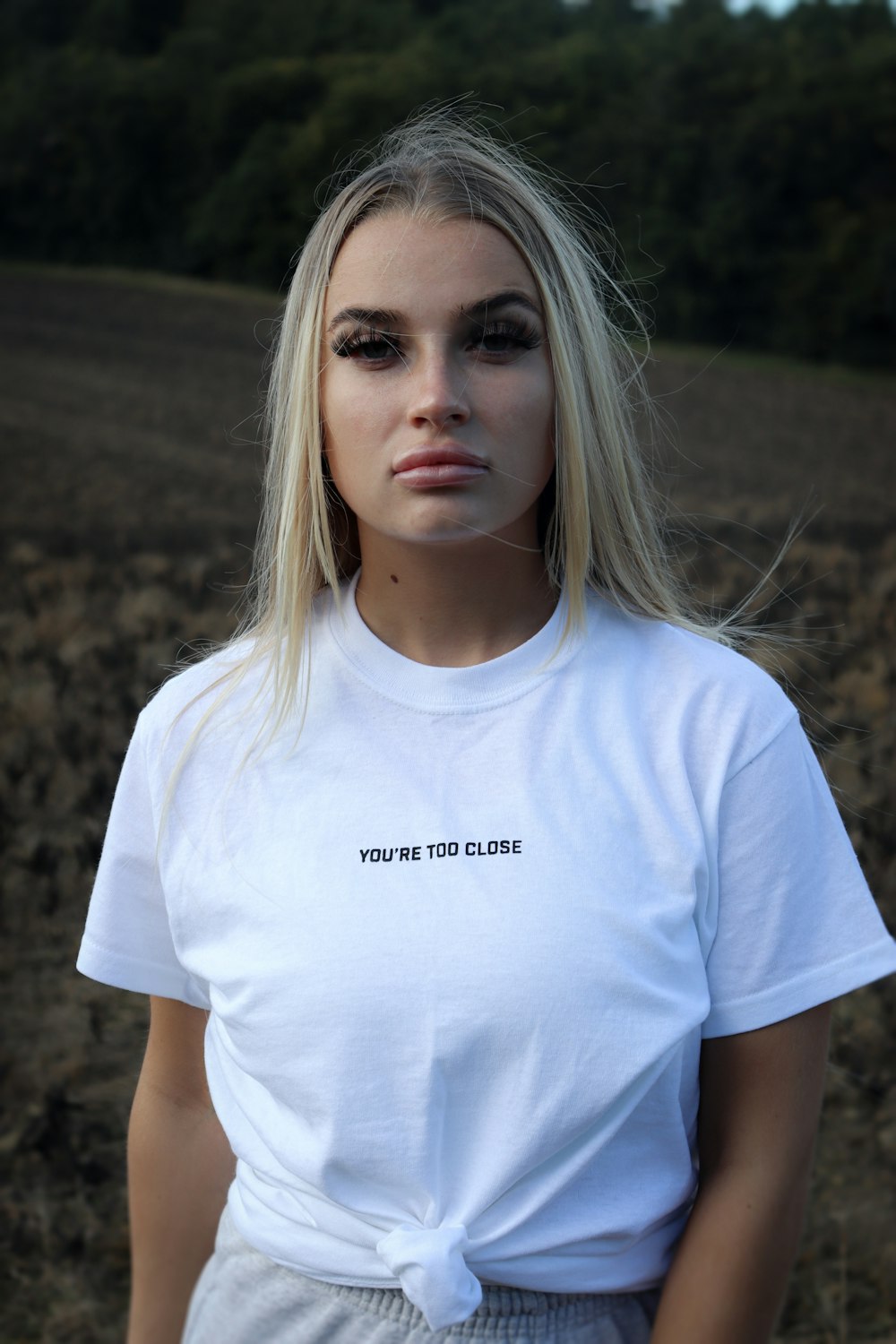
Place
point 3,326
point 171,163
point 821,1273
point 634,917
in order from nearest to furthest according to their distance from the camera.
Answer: point 634,917 < point 821,1273 < point 3,326 < point 171,163

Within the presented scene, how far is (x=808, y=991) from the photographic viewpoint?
110 centimetres

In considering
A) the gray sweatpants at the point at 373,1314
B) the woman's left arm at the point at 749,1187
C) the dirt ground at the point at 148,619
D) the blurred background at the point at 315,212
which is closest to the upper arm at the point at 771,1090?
the woman's left arm at the point at 749,1187

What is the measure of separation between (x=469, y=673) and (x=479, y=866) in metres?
0.19

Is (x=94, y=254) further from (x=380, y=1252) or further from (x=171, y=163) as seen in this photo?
(x=380, y=1252)

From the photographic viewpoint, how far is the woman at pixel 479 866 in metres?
1.07

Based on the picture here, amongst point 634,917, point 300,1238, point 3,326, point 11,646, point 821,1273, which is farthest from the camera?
point 3,326

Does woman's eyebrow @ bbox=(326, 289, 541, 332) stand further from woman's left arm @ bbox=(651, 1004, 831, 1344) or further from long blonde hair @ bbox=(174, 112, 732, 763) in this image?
woman's left arm @ bbox=(651, 1004, 831, 1344)

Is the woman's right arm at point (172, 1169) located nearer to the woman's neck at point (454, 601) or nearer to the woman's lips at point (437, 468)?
the woman's neck at point (454, 601)

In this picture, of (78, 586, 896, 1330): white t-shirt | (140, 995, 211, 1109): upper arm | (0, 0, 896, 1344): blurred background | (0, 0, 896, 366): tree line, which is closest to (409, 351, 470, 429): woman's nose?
(78, 586, 896, 1330): white t-shirt

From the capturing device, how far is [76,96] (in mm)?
9188

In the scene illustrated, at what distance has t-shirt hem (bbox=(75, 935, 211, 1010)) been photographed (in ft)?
4.30

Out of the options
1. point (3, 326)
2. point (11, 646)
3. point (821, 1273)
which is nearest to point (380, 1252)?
point (821, 1273)

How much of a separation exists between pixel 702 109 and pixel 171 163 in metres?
3.97

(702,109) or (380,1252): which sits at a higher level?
(702,109)
